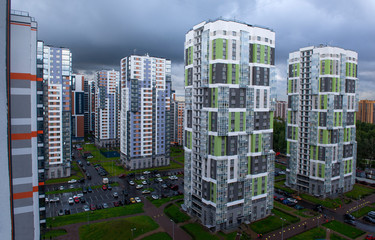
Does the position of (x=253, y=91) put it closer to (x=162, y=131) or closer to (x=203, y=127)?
(x=203, y=127)

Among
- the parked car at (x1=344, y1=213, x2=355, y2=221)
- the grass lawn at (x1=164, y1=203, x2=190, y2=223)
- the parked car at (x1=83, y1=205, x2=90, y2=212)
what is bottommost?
the parked car at (x1=344, y1=213, x2=355, y2=221)

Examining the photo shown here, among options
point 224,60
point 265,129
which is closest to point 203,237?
point 265,129

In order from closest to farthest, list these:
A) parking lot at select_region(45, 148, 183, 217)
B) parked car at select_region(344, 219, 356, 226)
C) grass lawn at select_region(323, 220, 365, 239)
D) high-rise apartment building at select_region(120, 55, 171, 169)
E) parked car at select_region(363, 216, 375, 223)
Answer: grass lawn at select_region(323, 220, 365, 239)
parked car at select_region(344, 219, 356, 226)
parked car at select_region(363, 216, 375, 223)
parking lot at select_region(45, 148, 183, 217)
high-rise apartment building at select_region(120, 55, 171, 169)

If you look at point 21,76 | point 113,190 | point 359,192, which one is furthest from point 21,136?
point 359,192

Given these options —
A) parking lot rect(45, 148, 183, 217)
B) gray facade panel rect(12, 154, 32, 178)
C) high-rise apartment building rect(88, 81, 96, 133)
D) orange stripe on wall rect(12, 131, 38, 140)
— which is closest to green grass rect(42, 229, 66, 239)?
parking lot rect(45, 148, 183, 217)

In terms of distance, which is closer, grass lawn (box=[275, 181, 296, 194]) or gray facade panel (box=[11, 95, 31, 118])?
gray facade panel (box=[11, 95, 31, 118])

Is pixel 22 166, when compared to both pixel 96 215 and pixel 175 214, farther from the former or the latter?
pixel 175 214

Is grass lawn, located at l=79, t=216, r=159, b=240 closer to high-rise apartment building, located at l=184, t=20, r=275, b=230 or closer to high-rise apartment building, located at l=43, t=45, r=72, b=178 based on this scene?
high-rise apartment building, located at l=184, t=20, r=275, b=230
